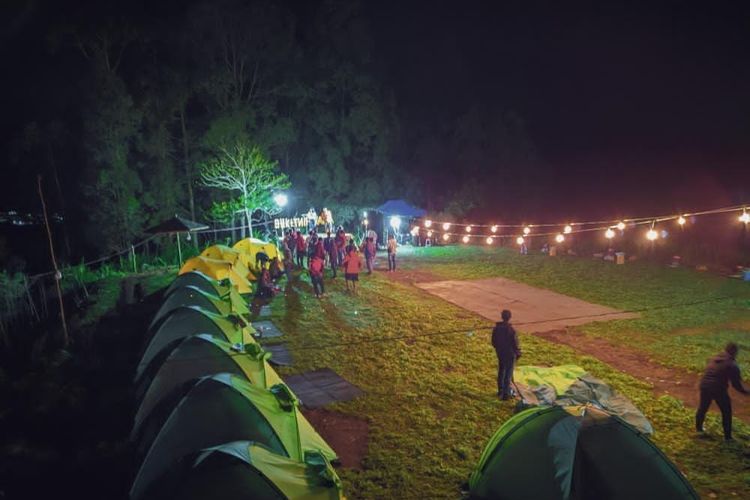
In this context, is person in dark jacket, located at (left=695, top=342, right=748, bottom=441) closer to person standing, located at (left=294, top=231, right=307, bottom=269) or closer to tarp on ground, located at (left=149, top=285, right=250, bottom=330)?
tarp on ground, located at (left=149, top=285, right=250, bottom=330)

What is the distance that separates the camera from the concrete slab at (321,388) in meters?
8.30

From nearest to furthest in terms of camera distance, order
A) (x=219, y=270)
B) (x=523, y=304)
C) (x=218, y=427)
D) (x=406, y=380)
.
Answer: (x=218, y=427) → (x=406, y=380) → (x=523, y=304) → (x=219, y=270)

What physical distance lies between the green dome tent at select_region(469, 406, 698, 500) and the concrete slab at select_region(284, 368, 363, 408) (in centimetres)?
363

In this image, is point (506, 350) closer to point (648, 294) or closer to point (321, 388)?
point (321, 388)

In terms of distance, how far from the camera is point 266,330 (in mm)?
12336

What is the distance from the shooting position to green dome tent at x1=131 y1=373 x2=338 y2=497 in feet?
17.6

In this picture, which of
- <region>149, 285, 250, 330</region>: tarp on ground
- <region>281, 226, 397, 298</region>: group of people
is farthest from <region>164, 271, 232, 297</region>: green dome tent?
<region>281, 226, 397, 298</region>: group of people

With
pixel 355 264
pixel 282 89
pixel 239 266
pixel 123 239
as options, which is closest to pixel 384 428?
pixel 355 264

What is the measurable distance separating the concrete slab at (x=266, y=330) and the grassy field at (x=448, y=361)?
0.32 m

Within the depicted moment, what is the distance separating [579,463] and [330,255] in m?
14.4

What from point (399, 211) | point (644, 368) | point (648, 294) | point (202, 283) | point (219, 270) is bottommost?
point (644, 368)

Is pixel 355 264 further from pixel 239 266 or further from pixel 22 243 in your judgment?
pixel 22 243

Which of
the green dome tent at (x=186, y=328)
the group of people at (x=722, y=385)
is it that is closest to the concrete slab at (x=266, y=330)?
the green dome tent at (x=186, y=328)

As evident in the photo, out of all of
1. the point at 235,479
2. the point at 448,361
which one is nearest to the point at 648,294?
the point at 448,361
